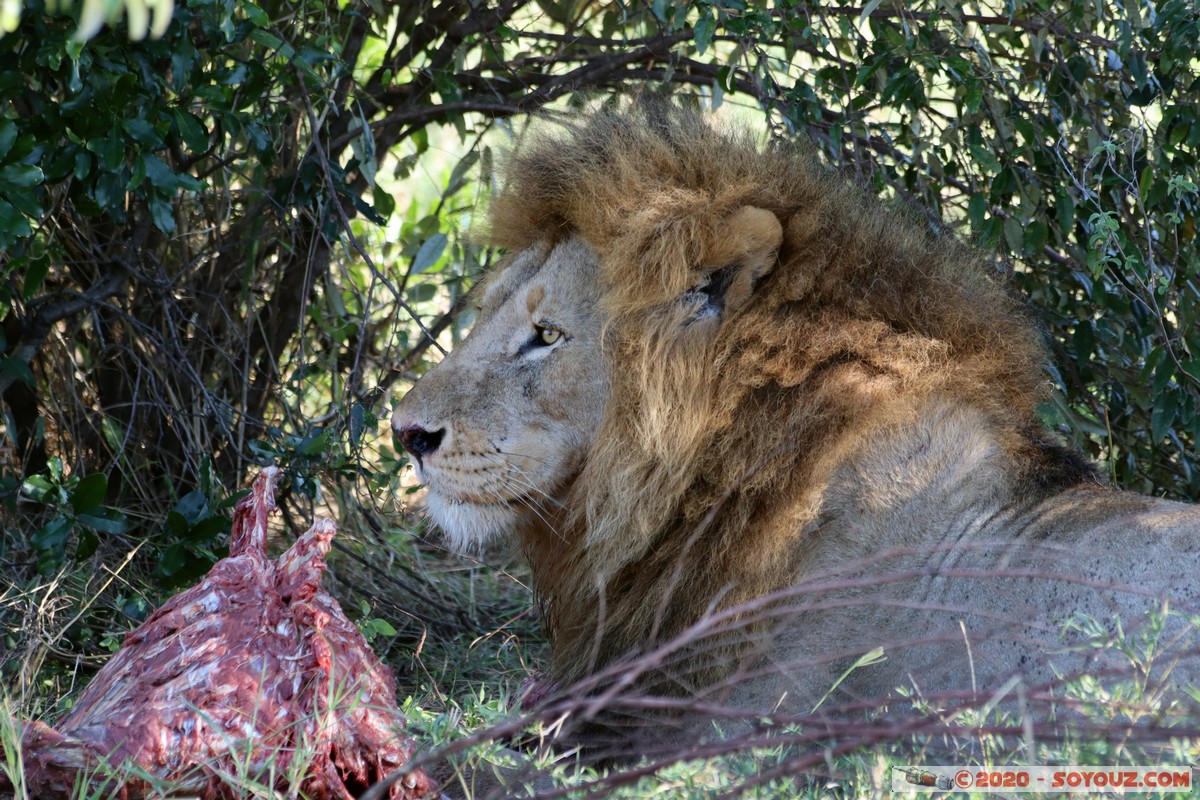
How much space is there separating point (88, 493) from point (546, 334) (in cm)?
130

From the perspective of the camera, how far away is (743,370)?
295cm

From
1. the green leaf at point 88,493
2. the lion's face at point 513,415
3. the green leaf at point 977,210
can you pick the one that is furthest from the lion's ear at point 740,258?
the green leaf at point 88,493

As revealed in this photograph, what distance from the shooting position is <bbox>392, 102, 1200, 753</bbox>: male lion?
8.89 ft

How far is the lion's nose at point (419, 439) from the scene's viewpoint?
3.08 metres

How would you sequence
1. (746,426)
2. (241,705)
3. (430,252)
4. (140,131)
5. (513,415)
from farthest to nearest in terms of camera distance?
(430,252), (140,131), (513,415), (746,426), (241,705)

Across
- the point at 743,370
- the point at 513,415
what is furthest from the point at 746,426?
the point at 513,415

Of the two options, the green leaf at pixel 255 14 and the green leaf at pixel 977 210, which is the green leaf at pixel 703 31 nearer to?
the green leaf at pixel 977 210

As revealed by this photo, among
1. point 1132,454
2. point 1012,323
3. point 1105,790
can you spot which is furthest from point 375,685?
point 1132,454

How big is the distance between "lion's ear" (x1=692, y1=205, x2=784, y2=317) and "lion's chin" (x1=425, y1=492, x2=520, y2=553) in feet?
2.31

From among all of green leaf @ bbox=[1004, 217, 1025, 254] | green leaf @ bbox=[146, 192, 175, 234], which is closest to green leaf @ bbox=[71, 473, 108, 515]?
green leaf @ bbox=[146, 192, 175, 234]

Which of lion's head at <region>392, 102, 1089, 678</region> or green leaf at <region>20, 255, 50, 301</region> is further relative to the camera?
green leaf at <region>20, 255, 50, 301</region>

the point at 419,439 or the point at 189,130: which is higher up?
the point at 189,130

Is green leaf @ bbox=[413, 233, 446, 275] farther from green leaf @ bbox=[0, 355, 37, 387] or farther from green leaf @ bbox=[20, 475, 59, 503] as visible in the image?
green leaf @ bbox=[20, 475, 59, 503]

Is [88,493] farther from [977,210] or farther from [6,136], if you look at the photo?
[977,210]
